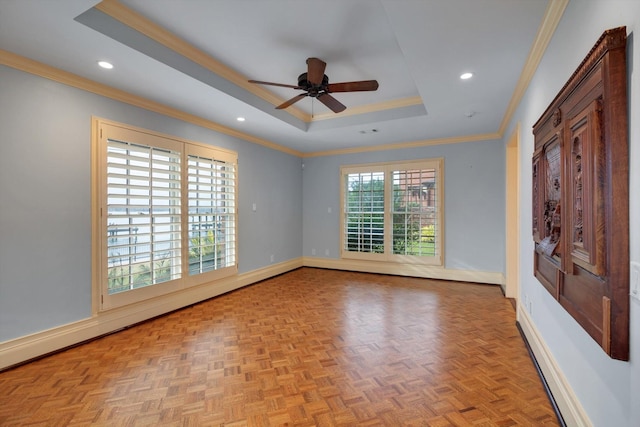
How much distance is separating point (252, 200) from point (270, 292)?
1.58m

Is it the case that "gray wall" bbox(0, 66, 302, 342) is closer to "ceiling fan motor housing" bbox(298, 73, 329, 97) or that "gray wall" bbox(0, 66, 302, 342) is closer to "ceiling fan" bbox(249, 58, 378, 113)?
"ceiling fan" bbox(249, 58, 378, 113)

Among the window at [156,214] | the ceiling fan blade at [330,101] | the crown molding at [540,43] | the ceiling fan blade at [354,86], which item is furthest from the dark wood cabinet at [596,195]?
the window at [156,214]

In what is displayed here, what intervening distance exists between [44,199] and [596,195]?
381 centimetres

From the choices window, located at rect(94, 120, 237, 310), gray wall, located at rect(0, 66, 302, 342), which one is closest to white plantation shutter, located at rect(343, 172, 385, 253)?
window, located at rect(94, 120, 237, 310)

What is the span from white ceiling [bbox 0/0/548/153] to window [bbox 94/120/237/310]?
58cm

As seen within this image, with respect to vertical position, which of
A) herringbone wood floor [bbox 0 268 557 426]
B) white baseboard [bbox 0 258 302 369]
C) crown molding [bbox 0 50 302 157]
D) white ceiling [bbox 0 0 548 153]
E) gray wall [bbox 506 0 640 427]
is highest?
white ceiling [bbox 0 0 548 153]

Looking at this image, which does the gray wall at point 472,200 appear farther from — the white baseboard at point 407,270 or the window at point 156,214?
the window at point 156,214

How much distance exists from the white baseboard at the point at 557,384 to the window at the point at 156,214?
377 centimetres

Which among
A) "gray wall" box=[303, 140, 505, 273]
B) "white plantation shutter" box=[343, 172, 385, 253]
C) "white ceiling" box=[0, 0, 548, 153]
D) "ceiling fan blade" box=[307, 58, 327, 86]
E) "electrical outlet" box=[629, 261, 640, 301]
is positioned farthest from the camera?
"white plantation shutter" box=[343, 172, 385, 253]

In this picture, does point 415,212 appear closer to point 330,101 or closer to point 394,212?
point 394,212

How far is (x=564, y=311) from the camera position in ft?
5.78

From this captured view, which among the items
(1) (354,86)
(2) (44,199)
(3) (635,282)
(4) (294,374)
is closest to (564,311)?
(3) (635,282)

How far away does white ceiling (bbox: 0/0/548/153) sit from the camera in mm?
2027

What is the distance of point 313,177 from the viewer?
21.2 feet
